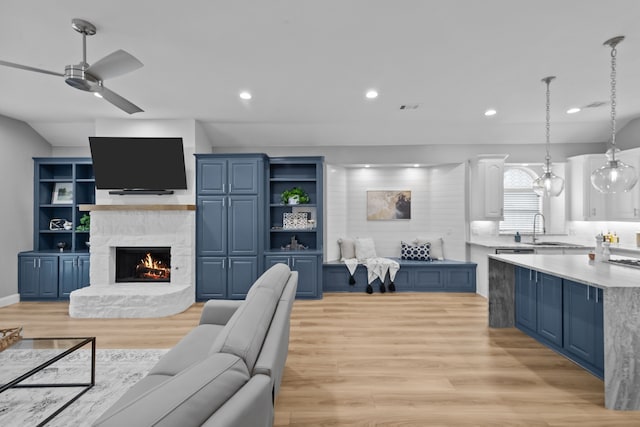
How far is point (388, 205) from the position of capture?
628cm

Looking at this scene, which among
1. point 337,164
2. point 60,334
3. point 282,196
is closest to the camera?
point 60,334

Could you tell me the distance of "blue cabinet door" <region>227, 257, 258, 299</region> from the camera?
498 centimetres

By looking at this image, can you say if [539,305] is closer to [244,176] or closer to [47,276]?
[244,176]

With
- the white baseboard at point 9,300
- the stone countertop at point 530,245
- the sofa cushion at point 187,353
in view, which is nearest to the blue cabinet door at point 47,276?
the white baseboard at point 9,300

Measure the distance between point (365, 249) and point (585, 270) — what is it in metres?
3.53

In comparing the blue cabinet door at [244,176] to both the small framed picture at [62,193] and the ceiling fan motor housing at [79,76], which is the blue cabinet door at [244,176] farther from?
the small framed picture at [62,193]

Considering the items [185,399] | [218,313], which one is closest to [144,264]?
[218,313]

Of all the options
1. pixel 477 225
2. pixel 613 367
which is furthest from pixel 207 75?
pixel 477 225

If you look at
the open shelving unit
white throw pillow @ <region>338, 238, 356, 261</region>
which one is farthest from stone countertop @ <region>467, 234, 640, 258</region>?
the open shelving unit

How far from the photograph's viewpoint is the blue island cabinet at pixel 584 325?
2.59 m

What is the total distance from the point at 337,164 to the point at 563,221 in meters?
4.29

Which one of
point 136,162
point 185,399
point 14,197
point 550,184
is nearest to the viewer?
point 185,399

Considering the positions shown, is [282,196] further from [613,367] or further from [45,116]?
[613,367]

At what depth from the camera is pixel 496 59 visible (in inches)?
119
